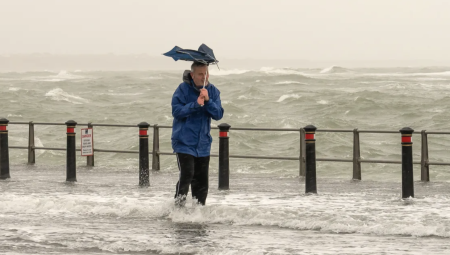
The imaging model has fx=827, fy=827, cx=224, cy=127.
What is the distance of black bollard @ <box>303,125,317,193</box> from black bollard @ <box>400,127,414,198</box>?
57.3 inches

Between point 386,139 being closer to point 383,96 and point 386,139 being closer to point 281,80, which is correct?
point 383,96

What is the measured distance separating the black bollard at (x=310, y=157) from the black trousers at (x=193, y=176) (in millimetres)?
2764

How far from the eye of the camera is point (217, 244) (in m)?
9.07

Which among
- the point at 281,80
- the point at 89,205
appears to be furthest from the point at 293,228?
the point at 281,80

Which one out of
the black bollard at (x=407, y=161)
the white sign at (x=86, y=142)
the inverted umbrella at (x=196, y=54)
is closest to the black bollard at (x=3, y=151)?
the white sign at (x=86, y=142)

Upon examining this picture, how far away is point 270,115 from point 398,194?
38608 mm

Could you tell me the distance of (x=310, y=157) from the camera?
13.5 m

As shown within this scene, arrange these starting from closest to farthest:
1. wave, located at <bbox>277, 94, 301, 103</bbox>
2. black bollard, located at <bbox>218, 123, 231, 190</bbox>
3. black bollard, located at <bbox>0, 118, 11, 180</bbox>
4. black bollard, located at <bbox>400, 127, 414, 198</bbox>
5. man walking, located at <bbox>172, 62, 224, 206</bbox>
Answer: man walking, located at <bbox>172, 62, 224, 206</bbox>
black bollard, located at <bbox>400, 127, 414, 198</bbox>
black bollard, located at <bbox>218, 123, 231, 190</bbox>
black bollard, located at <bbox>0, 118, 11, 180</bbox>
wave, located at <bbox>277, 94, 301, 103</bbox>

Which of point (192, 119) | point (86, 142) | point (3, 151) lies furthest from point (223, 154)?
point (3, 151)

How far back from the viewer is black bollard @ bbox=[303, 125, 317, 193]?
13.4 meters

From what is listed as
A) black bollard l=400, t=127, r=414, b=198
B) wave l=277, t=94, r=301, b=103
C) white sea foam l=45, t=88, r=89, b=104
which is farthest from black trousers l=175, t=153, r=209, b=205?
white sea foam l=45, t=88, r=89, b=104

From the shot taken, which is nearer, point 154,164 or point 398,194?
point 398,194

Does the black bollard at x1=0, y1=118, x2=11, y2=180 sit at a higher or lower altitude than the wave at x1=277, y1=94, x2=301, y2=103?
lower

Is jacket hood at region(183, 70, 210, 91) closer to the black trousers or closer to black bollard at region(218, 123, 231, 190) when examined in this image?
the black trousers
